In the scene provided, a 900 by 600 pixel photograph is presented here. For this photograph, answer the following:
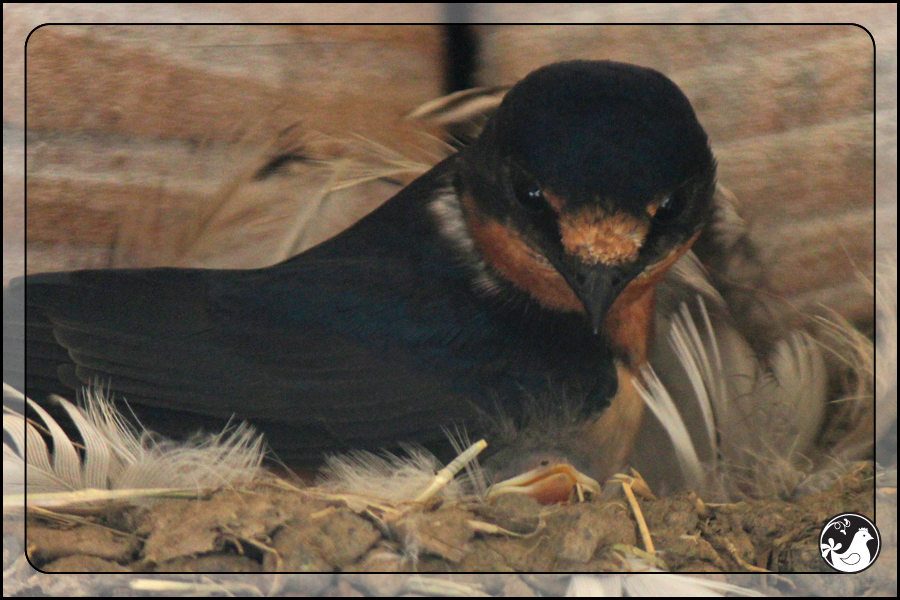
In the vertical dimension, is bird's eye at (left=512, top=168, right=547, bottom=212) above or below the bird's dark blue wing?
above

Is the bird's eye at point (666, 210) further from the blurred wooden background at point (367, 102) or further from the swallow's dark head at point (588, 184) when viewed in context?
the blurred wooden background at point (367, 102)

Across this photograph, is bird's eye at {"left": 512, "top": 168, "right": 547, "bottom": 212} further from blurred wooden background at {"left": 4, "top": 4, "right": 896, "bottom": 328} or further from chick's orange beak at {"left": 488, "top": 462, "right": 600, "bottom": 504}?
chick's orange beak at {"left": 488, "top": 462, "right": 600, "bottom": 504}

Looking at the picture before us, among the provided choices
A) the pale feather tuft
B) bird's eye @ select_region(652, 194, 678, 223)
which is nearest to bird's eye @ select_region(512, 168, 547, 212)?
bird's eye @ select_region(652, 194, 678, 223)

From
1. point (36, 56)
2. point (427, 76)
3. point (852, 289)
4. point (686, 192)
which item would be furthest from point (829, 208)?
point (36, 56)

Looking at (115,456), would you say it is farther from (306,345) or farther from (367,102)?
(367,102)

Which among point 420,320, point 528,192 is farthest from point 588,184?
point 420,320

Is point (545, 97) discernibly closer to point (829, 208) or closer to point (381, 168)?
point (381, 168)
